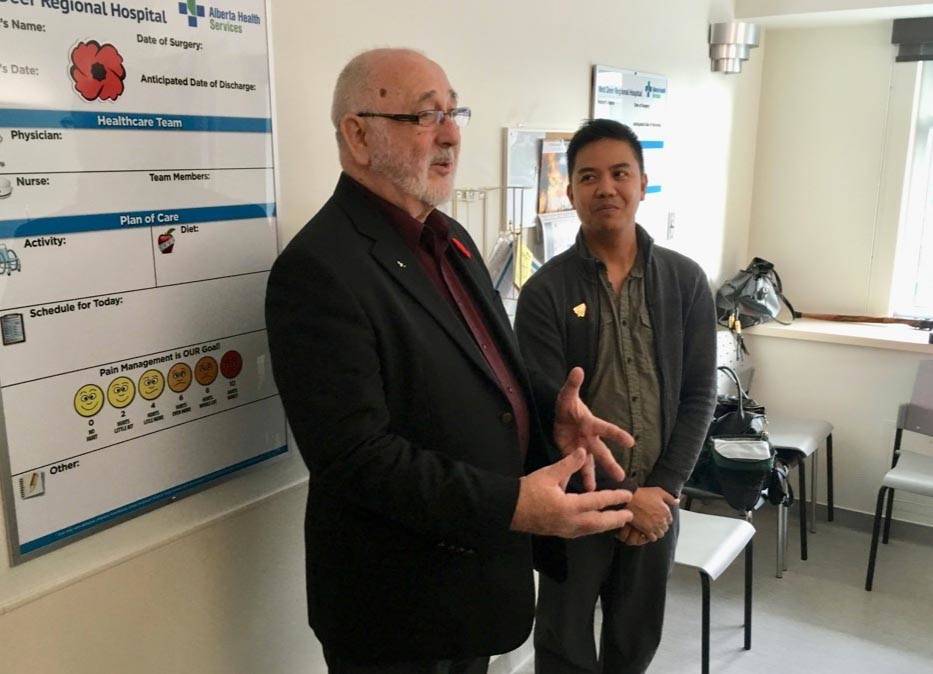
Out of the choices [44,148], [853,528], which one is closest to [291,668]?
[44,148]

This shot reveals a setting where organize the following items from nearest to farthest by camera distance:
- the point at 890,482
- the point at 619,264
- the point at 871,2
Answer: the point at 619,264 < the point at 890,482 < the point at 871,2

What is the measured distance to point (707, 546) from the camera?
2.29m

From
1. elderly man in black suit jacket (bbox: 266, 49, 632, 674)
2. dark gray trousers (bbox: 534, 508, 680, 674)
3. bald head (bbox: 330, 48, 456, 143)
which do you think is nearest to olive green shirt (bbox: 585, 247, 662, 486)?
dark gray trousers (bbox: 534, 508, 680, 674)

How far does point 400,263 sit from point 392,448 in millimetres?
290

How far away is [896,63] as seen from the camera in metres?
3.46

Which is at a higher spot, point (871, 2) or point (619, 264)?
point (871, 2)

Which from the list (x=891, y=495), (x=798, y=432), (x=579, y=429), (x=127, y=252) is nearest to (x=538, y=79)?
(x=579, y=429)

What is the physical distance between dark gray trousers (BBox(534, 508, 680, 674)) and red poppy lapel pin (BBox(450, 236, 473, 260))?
0.71 metres

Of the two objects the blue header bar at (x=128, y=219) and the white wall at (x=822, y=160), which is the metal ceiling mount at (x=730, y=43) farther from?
the blue header bar at (x=128, y=219)

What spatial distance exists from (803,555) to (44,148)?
3165mm

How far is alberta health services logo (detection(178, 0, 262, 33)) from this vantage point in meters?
1.25

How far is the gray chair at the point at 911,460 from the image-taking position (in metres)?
2.96

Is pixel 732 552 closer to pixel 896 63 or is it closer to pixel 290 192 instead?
pixel 290 192

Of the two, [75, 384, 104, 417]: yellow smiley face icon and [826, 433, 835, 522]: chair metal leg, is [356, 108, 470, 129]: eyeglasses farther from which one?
[826, 433, 835, 522]: chair metal leg
